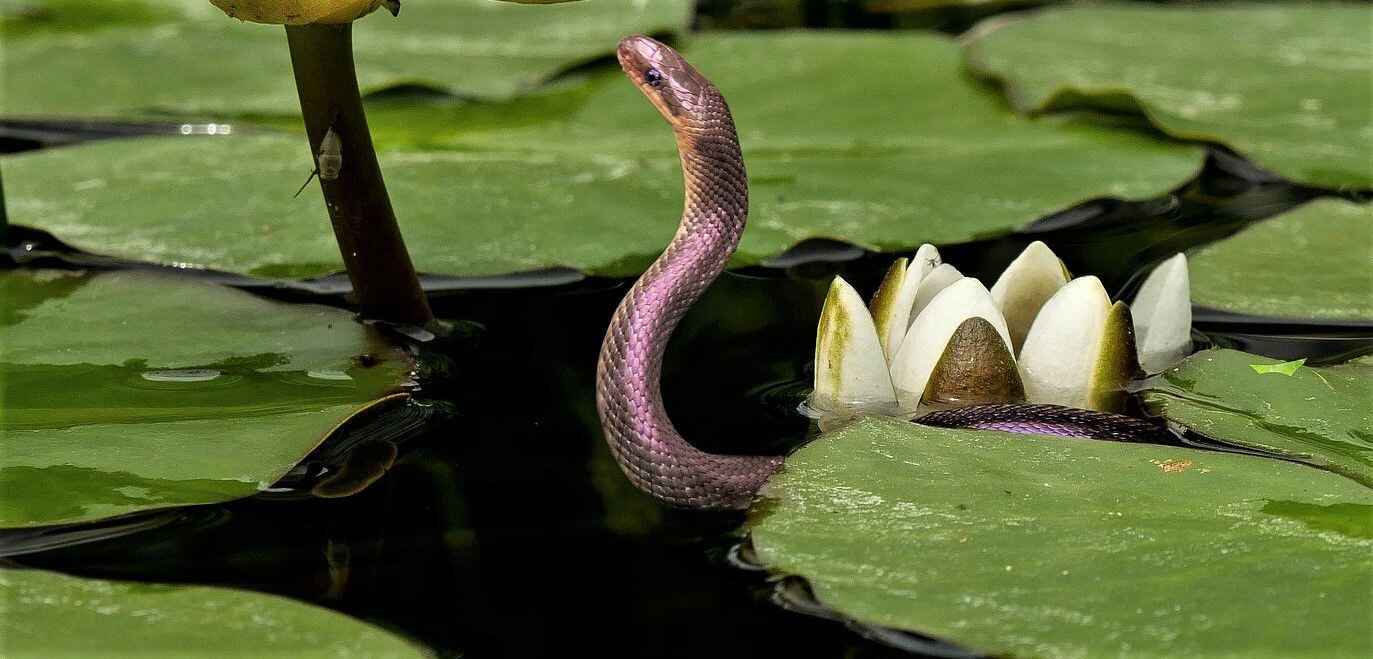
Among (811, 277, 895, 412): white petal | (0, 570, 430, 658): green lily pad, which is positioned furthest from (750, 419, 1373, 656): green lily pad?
(0, 570, 430, 658): green lily pad

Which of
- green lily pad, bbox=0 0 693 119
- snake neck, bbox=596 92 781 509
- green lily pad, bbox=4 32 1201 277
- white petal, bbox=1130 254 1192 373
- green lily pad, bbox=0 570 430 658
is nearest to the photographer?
green lily pad, bbox=0 570 430 658

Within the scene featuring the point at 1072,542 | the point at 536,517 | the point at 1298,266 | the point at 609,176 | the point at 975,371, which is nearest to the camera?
the point at 1072,542

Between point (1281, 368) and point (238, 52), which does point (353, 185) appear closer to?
point (1281, 368)

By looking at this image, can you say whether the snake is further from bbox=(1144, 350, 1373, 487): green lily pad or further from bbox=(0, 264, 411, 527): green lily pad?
bbox=(0, 264, 411, 527): green lily pad

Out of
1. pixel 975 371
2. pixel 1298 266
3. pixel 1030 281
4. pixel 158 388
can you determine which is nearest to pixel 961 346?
pixel 975 371

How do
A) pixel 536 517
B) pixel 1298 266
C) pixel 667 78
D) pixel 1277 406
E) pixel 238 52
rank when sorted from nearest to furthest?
pixel 536 517 → pixel 1277 406 → pixel 667 78 → pixel 1298 266 → pixel 238 52

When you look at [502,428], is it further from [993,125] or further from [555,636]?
[993,125]

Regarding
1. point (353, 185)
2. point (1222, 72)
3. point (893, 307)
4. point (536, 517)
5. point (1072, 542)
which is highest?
point (1222, 72)
